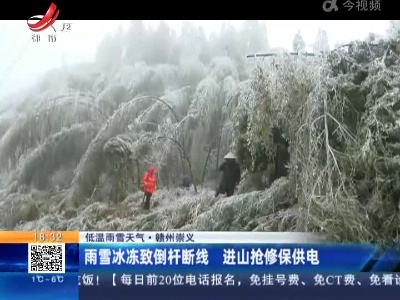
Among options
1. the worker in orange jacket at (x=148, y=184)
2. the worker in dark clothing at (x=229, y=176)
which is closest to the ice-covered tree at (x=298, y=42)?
the worker in dark clothing at (x=229, y=176)

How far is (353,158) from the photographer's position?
223 centimetres

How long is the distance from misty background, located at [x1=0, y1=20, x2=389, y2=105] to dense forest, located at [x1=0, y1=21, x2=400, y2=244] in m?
0.03

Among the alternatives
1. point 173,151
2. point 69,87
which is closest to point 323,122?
point 173,151

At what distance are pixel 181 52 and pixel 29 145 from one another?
811mm

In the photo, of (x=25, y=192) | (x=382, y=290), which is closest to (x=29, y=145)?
(x=25, y=192)

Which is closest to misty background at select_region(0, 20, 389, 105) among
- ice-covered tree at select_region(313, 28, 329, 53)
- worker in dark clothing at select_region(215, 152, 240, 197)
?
ice-covered tree at select_region(313, 28, 329, 53)

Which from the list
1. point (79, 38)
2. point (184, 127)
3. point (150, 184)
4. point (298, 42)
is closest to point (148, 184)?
point (150, 184)

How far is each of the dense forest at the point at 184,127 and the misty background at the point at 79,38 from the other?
3 cm

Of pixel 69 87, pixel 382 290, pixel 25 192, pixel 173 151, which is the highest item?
pixel 69 87

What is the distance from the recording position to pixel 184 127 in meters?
2.29

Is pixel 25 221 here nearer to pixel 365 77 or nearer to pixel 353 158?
pixel 353 158

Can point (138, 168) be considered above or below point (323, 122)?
below

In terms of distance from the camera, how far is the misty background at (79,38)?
7.42ft
